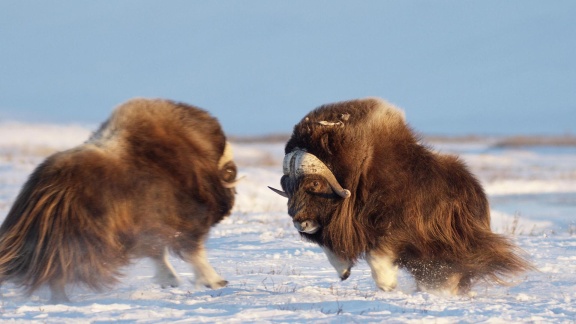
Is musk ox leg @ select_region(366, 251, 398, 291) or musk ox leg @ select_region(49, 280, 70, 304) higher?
musk ox leg @ select_region(366, 251, 398, 291)

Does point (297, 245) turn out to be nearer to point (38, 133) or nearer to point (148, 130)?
point (148, 130)

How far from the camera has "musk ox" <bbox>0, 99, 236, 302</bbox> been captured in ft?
13.1

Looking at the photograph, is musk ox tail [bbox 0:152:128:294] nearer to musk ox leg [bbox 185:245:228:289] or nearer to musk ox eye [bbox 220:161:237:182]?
musk ox leg [bbox 185:245:228:289]

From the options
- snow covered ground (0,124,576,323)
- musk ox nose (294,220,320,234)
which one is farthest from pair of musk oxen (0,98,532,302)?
snow covered ground (0,124,576,323)

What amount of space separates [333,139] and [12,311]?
5.53 feet

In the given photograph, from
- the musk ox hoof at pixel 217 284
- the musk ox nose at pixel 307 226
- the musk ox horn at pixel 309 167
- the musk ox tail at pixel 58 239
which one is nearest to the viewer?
the musk ox tail at pixel 58 239

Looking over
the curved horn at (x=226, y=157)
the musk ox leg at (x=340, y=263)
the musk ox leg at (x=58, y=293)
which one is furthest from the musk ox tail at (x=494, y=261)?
the musk ox leg at (x=58, y=293)

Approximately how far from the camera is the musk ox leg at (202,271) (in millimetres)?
4508

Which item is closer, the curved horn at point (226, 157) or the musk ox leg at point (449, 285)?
the musk ox leg at point (449, 285)

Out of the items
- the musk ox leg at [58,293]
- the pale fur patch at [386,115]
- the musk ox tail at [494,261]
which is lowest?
the musk ox leg at [58,293]

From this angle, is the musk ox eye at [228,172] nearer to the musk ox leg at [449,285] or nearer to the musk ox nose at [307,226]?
the musk ox nose at [307,226]

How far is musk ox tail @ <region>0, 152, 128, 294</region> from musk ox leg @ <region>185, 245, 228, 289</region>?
20.8 inches

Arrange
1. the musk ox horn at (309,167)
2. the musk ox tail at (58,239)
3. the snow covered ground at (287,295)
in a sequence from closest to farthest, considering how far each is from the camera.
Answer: the snow covered ground at (287,295)
the musk ox tail at (58,239)
the musk ox horn at (309,167)

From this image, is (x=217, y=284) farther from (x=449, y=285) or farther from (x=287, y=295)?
(x=449, y=285)
